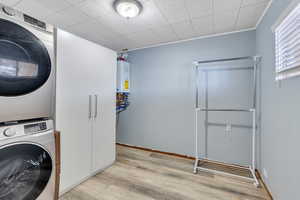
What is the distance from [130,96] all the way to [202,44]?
199 centimetres

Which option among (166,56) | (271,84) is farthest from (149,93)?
(271,84)

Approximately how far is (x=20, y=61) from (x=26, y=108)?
31 centimetres

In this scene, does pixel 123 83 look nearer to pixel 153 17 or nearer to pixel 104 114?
pixel 104 114

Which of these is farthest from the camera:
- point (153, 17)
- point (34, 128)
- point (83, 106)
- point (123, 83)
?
point (123, 83)

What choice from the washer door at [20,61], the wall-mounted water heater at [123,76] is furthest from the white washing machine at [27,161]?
the wall-mounted water heater at [123,76]

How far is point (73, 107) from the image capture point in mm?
1777

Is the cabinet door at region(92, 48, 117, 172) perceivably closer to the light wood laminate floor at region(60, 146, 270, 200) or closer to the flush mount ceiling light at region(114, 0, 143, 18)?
the light wood laminate floor at region(60, 146, 270, 200)

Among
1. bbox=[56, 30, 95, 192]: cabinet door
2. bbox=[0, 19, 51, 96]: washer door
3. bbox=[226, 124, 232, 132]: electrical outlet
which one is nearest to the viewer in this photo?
bbox=[0, 19, 51, 96]: washer door

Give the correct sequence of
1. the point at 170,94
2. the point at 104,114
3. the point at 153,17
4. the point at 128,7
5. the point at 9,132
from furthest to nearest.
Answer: the point at 170,94
the point at 104,114
the point at 153,17
the point at 128,7
the point at 9,132

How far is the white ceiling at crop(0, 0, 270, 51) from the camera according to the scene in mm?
1754

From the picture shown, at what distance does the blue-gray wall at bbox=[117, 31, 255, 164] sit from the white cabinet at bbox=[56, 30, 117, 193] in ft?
3.29

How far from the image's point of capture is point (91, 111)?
2.02 metres

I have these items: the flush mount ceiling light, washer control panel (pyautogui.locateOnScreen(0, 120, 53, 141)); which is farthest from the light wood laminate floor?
the flush mount ceiling light

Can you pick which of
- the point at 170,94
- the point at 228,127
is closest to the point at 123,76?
the point at 170,94
